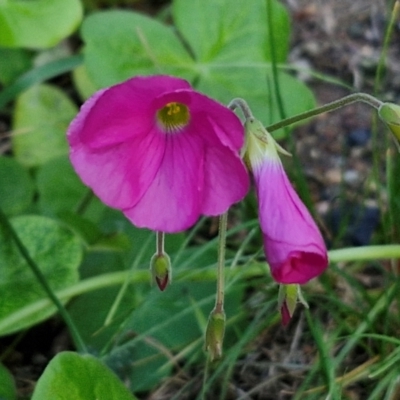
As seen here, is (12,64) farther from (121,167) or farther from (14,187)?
(121,167)

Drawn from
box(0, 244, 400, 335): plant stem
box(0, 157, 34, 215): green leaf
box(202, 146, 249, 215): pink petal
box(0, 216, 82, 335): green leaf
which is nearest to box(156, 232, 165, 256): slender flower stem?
box(202, 146, 249, 215): pink petal

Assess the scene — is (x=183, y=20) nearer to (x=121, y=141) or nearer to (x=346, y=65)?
(x=346, y=65)

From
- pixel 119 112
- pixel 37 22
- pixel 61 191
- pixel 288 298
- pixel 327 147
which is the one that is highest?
pixel 119 112

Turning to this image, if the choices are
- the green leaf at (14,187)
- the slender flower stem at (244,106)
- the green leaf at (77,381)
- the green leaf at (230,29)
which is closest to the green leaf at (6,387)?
the green leaf at (77,381)

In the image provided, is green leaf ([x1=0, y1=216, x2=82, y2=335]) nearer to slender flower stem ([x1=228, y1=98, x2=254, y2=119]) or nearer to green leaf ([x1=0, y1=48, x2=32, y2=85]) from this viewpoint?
slender flower stem ([x1=228, y1=98, x2=254, y2=119])

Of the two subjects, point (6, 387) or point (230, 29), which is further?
point (230, 29)

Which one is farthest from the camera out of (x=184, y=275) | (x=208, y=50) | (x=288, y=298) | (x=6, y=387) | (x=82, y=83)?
(x=82, y=83)

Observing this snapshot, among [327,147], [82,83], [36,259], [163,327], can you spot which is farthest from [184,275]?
[82,83]
